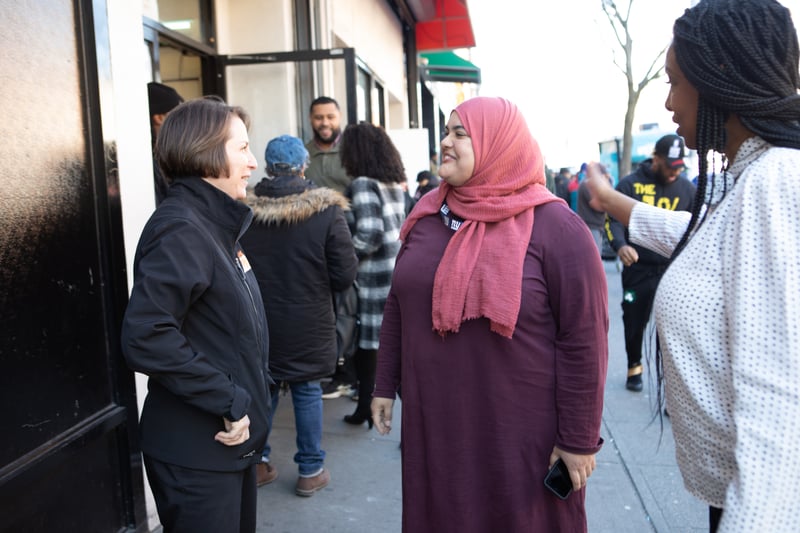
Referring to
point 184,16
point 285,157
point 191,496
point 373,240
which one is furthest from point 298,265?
point 184,16

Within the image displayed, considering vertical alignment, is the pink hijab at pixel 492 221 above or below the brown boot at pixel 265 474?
above

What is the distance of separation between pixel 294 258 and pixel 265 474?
129 centimetres

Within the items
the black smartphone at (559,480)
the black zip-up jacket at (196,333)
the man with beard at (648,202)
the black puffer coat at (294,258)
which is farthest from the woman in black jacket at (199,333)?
the man with beard at (648,202)

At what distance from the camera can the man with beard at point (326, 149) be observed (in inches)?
195

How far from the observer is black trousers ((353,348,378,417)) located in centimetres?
446

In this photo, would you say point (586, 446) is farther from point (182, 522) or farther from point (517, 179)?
point (182, 522)

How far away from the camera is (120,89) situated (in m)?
2.79

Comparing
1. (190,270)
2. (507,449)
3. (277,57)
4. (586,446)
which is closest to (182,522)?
(190,270)

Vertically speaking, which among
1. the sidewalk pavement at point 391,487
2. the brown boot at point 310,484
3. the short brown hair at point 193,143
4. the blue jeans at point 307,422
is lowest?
the sidewalk pavement at point 391,487

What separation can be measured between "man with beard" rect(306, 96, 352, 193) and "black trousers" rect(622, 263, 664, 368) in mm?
2353

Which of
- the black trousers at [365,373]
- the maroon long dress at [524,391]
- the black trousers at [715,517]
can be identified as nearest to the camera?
the black trousers at [715,517]

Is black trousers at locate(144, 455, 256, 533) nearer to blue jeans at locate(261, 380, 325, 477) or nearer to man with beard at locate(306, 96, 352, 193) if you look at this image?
blue jeans at locate(261, 380, 325, 477)

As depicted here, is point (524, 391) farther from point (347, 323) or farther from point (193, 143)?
point (347, 323)

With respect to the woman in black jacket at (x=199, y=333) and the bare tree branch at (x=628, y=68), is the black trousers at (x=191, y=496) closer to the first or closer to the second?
the woman in black jacket at (x=199, y=333)
